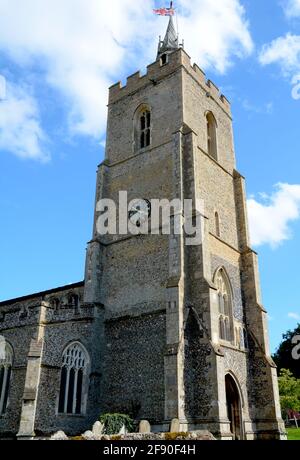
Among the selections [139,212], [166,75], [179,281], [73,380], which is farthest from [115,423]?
[166,75]

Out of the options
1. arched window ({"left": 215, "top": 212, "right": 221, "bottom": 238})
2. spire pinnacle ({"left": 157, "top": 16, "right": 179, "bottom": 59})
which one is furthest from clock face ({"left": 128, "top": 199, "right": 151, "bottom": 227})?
spire pinnacle ({"left": 157, "top": 16, "right": 179, "bottom": 59})

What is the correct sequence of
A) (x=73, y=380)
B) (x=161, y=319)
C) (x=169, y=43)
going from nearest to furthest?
(x=161, y=319), (x=73, y=380), (x=169, y=43)

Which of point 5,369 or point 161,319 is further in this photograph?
point 5,369

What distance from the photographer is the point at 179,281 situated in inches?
679

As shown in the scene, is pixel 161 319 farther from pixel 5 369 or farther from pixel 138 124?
pixel 138 124

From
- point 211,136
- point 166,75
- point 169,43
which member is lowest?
point 211,136

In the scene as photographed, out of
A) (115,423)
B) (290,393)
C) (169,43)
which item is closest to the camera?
(115,423)

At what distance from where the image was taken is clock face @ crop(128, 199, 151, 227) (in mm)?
20953

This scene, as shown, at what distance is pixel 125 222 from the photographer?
862 inches

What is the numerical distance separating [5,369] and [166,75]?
18.2 m

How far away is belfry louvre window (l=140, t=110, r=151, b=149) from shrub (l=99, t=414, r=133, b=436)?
47.2ft

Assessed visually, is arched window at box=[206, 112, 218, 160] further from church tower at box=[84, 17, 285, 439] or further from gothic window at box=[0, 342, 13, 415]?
gothic window at box=[0, 342, 13, 415]

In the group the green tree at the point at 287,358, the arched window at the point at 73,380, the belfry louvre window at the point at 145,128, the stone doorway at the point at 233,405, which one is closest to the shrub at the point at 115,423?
the arched window at the point at 73,380
